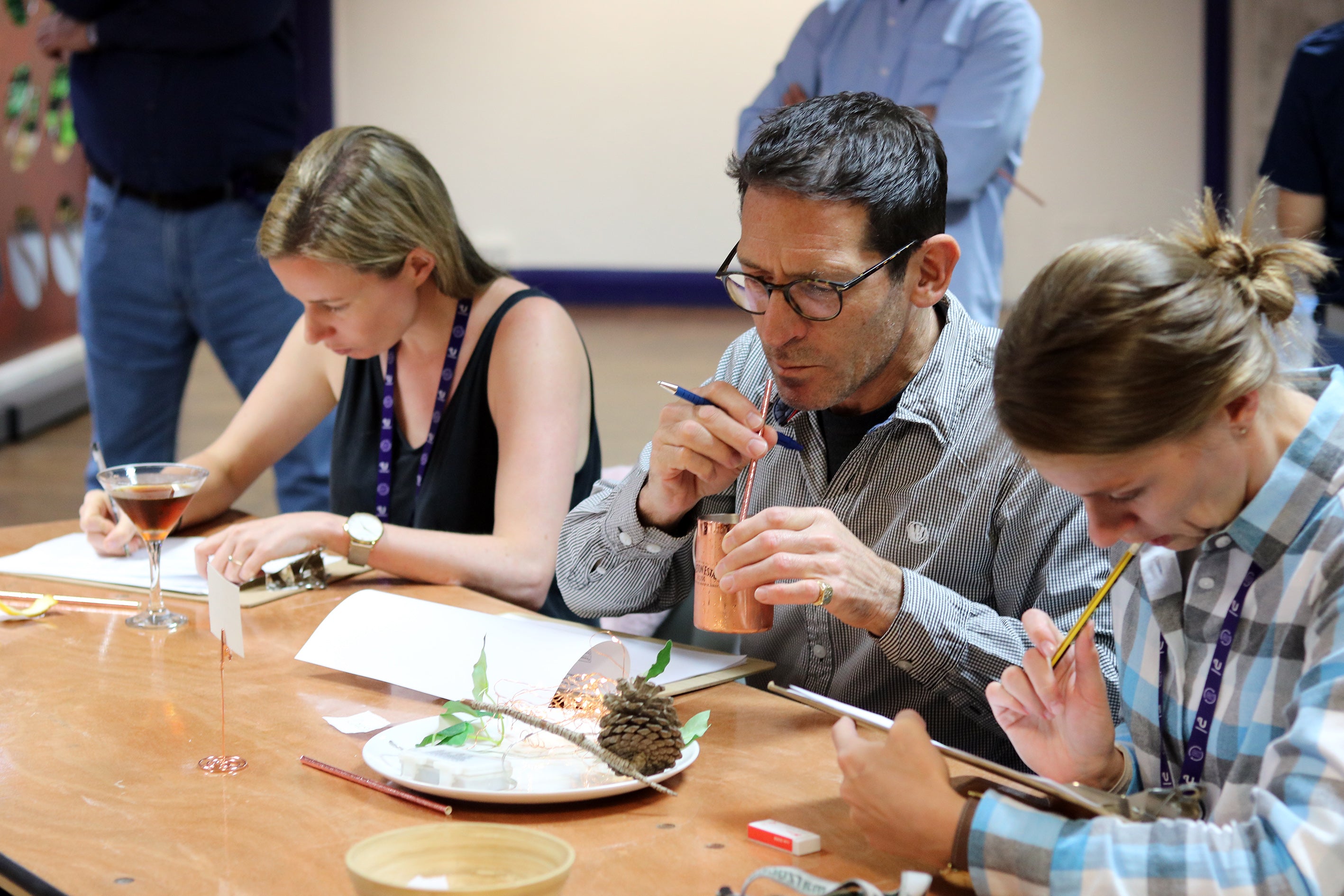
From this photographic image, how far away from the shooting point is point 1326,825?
909mm

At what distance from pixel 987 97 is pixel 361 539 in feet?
6.92

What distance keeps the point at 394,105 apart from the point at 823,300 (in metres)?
6.93

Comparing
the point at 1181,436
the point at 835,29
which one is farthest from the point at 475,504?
the point at 835,29

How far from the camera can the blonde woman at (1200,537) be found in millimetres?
947

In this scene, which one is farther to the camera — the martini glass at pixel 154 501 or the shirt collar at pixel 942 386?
the martini glass at pixel 154 501

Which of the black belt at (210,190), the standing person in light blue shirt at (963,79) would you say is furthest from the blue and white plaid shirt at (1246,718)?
the black belt at (210,190)

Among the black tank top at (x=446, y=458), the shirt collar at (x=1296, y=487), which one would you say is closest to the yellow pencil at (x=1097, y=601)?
the shirt collar at (x=1296, y=487)

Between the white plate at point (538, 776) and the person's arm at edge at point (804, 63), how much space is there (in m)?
2.52

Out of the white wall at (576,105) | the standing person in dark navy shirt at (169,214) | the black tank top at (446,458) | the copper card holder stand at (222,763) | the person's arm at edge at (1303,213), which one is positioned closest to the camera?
the copper card holder stand at (222,763)

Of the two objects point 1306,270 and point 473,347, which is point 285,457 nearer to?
point 473,347

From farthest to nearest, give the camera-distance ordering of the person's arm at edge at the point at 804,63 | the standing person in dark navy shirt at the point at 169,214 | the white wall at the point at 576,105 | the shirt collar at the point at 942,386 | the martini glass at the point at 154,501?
the white wall at the point at 576,105, the person's arm at edge at the point at 804,63, the standing person in dark navy shirt at the point at 169,214, the martini glass at the point at 154,501, the shirt collar at the point at 942,386

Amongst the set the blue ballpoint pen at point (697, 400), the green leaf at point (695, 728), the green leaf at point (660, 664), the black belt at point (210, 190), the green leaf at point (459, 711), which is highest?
the black belt at point (210, 190)

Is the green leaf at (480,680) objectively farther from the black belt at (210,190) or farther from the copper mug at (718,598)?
the black belt at (210,190)

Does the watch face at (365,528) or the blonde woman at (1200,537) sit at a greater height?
the blonde woman at (1200,537)
